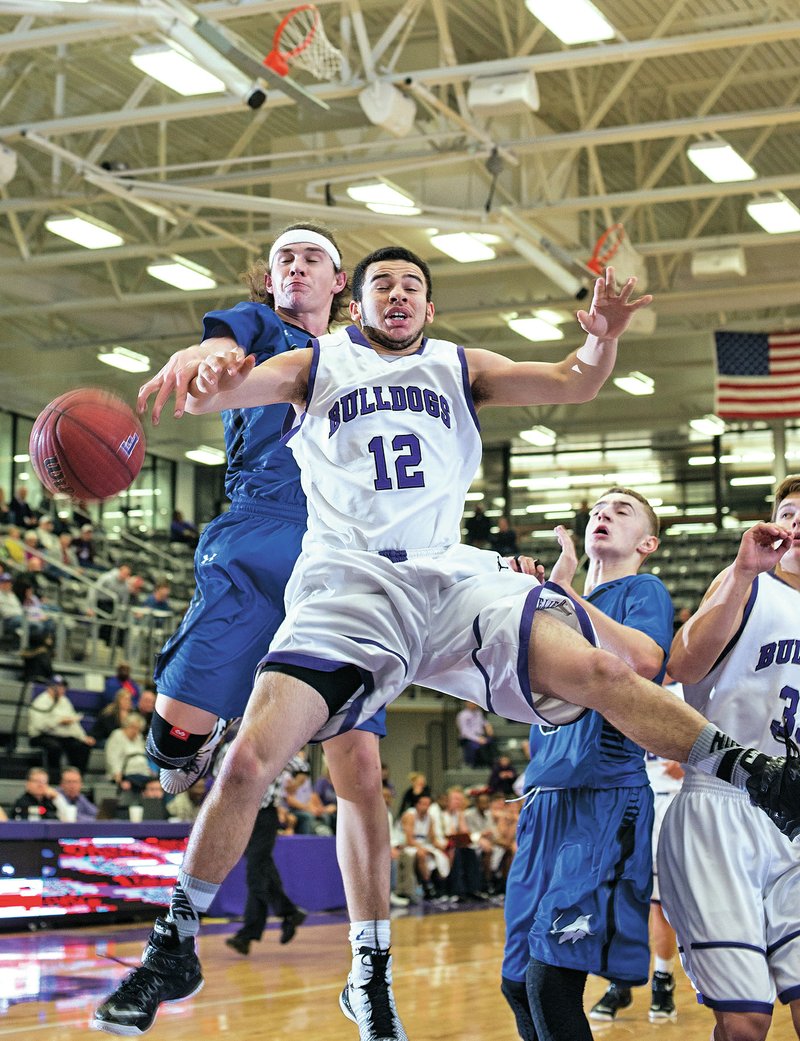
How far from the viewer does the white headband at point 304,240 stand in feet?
15.2

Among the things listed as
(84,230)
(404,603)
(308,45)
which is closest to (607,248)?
(84,230)

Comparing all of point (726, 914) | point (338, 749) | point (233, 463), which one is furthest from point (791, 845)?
point (233, 463)

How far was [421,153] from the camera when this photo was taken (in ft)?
48.1

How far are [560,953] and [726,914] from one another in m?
0.52

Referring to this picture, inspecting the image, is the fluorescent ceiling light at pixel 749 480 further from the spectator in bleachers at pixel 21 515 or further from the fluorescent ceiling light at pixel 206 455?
the spectator in bleachers at pixel 21 515

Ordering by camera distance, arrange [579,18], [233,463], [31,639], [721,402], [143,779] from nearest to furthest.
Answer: [233,463], [579,18], [143,779], [31,639], [721,402]

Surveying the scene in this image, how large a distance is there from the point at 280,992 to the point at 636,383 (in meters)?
18.5

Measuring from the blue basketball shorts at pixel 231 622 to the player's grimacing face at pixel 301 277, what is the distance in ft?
2.52

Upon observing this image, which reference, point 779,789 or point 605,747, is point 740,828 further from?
point 779,789

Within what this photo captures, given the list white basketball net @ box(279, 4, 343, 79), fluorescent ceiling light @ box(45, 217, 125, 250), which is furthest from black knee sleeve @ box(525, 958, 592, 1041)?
fluorescent ceiling light @ box(45, 217, 125, 250)

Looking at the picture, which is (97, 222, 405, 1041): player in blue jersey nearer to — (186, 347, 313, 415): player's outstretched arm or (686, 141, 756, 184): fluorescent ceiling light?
(186, 347, 313, 415): player's outstretched arm

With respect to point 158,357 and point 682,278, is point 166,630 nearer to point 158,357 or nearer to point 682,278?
point 158,357

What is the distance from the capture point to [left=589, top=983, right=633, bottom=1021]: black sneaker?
687 cm

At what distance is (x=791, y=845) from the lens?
386 centimetres
